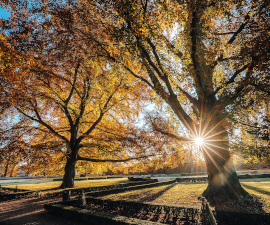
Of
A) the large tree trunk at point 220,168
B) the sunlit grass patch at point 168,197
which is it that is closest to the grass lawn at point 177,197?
the sunlit grass patch at point 168,197

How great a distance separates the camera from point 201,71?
7.95 metres

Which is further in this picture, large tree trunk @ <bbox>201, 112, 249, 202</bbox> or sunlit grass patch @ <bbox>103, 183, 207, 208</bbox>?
large tree trunk @ <bbox>201, 112, 249, 202</bbox>

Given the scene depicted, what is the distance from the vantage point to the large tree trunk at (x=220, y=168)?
8242mm

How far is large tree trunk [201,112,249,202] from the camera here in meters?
8.24

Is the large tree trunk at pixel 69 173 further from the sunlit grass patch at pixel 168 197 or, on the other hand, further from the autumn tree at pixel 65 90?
the sunlit grass patch at pixel 168 197

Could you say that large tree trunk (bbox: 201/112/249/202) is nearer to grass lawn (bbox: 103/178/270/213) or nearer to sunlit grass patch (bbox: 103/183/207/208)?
grass lawn (bbox: 103/178/270/213)

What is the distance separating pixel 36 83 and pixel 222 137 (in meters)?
13.3

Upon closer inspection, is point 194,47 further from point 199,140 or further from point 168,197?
point 168,197

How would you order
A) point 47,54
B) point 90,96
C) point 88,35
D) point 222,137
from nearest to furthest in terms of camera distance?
point 222,137
point 88,35
point 47,54
point 90,96

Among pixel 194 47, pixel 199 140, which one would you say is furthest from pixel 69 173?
pixel 194 47

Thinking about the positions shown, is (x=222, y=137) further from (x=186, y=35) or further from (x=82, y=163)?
(x=82, y=163)

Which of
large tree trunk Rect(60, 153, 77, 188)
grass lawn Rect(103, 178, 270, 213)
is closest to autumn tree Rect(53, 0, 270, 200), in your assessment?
grass lawn Rect(103, 178, 270, 213)

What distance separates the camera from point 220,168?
8477 mm

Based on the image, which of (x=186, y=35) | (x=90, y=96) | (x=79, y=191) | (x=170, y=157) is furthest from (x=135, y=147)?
(x=186, y=35)
